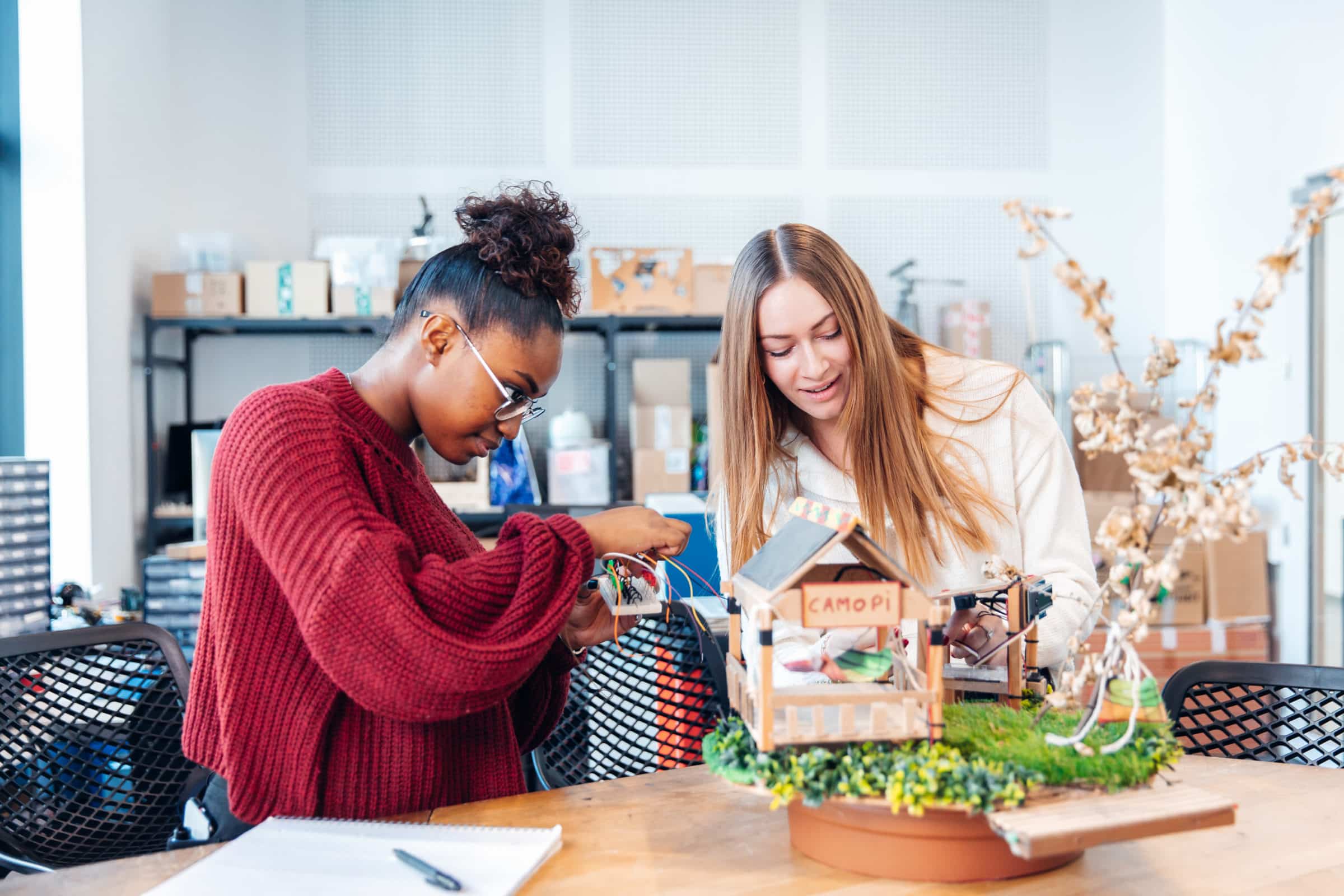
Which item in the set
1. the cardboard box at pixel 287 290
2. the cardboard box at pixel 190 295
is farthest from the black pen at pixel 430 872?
the cardboard box at pixel 190 295

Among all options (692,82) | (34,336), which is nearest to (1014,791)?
(34,336)

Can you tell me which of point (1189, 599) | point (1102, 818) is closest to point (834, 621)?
point (1102, 818)

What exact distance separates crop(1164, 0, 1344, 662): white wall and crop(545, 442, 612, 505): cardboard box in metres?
2.72

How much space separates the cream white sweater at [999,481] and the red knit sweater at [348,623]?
1.88ft

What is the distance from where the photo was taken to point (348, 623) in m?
1.00

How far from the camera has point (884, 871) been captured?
0.94 m

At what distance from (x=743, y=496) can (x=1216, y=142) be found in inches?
150

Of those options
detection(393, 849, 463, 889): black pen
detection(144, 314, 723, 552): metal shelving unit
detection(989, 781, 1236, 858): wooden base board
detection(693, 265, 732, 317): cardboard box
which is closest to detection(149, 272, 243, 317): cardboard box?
detection(144, 314, 723, 552): metal shelving unit

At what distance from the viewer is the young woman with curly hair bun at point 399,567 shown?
1010 millimetres

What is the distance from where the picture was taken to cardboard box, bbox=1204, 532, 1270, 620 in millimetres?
3988

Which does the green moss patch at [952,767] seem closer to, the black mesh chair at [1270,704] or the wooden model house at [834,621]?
the wooden model house at [834,621]

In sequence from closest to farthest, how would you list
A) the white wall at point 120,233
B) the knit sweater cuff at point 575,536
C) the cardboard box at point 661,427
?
the knit sweater cuff at point 575,536 → the white wall at point 120,233 → the cardboard box at point 661,427

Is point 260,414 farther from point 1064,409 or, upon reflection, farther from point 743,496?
point 1064,409

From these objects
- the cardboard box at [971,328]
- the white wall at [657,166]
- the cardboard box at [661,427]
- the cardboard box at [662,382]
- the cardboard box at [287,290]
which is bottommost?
the cardboard box at [661,427]
